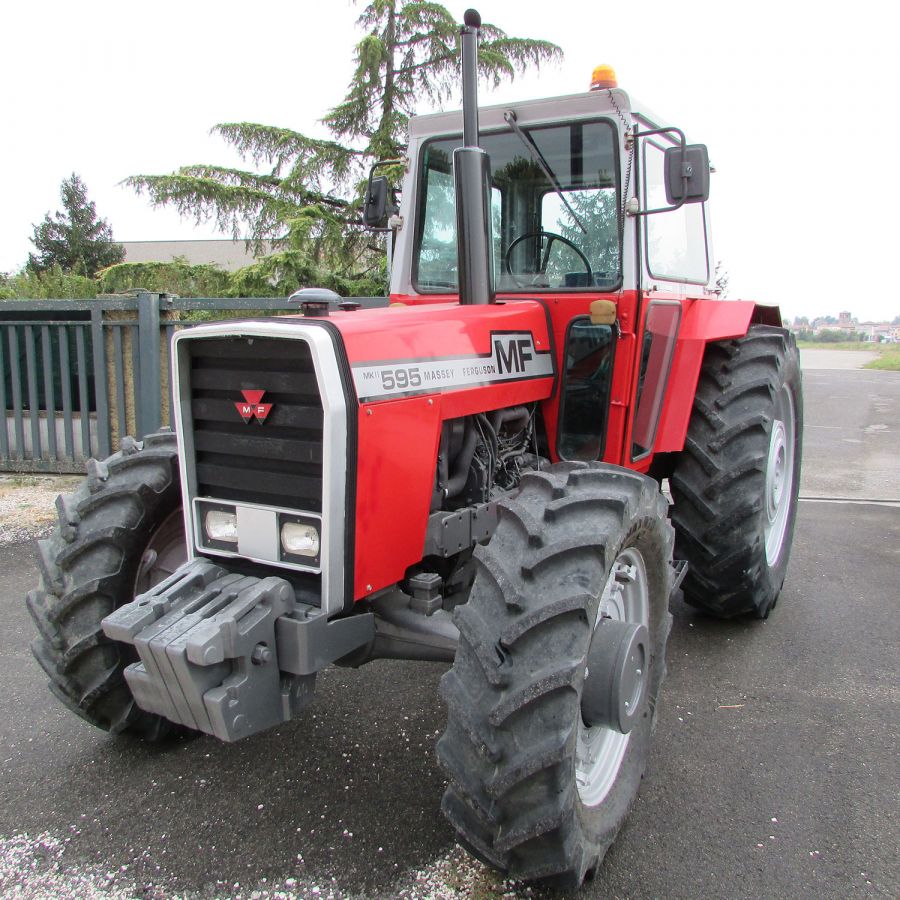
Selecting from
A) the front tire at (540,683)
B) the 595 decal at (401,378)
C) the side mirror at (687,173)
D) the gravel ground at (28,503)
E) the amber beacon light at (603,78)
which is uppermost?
the amber beacon light at (603,78)

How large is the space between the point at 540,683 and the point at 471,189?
1868 millimetres

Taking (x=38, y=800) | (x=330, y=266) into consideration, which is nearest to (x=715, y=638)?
(x=38, y=800)

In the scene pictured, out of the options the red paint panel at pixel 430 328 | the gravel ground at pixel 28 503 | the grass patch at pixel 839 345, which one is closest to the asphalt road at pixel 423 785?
the red paint panel at pixel 430 328

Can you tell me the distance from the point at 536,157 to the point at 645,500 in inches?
66.0

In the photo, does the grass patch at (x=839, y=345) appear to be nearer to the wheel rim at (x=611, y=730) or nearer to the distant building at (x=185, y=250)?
the distant building at (x=185, y=250)

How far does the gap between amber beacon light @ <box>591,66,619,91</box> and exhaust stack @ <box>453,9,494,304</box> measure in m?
0.58

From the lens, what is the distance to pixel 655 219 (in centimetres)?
355

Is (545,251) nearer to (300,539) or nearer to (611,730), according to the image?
(300,539)

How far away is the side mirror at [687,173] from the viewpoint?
9.88ft

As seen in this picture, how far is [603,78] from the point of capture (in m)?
3.34

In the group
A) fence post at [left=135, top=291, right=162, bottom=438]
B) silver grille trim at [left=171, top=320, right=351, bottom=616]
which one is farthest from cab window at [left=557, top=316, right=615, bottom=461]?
fence post at [left=135, top=291, right=162, bottom=438]

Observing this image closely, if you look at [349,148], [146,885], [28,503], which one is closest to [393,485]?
[146,885]

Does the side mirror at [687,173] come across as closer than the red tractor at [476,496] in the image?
No

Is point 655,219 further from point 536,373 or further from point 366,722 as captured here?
point 366,722
